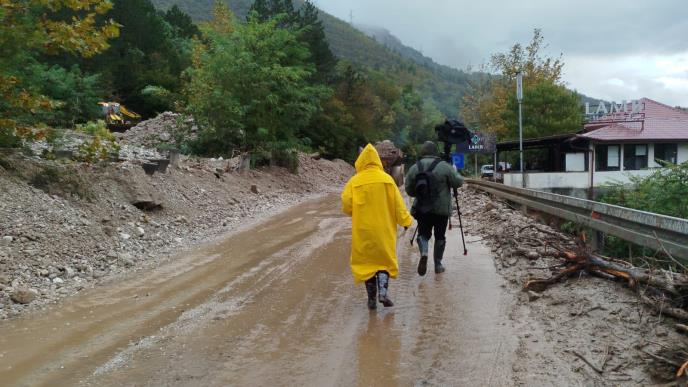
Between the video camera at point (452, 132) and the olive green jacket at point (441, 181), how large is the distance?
3414mm

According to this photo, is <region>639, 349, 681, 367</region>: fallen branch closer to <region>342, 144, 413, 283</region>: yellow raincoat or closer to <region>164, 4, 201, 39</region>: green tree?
<region>342, 144, 413, 283</region>: yellow raincoat

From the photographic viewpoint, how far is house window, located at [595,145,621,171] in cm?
3553

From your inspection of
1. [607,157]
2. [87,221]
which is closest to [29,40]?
[87,221]

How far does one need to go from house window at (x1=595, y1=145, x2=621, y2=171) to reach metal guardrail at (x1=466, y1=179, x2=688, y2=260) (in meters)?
28.0

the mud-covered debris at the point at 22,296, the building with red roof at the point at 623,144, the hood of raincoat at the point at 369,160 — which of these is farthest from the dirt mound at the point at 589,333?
the building with red roof at the point at 623,144

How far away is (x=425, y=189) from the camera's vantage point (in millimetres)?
7395

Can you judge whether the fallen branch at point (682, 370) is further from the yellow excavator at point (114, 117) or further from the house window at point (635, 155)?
the house window at point (635, 155)

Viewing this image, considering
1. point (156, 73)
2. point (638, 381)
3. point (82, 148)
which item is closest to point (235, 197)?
point (82, 148)

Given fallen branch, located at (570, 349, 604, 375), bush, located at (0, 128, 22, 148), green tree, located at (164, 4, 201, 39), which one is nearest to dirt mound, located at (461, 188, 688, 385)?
fallen branch, located at (570, 349, 604, 375)

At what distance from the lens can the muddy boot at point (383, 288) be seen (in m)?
6.02

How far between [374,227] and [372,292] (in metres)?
0.73

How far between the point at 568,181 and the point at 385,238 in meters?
25.3

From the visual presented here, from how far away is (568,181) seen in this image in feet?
94.4

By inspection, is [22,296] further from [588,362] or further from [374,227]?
[588,362]
